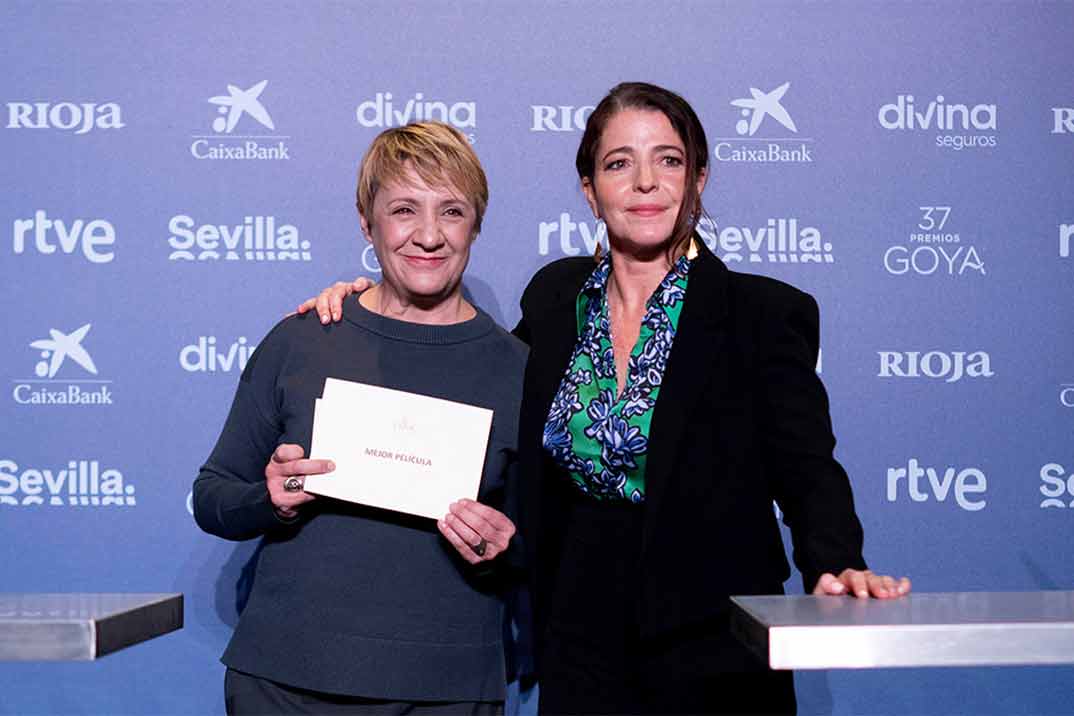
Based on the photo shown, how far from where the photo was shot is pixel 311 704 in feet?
6.36

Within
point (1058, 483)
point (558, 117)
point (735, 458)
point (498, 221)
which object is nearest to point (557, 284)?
point (735, 458)

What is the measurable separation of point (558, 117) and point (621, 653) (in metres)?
1.54

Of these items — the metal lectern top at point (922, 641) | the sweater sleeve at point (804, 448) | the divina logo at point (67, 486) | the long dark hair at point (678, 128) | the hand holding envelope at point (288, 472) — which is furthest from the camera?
the divina logo at point (67, 486)

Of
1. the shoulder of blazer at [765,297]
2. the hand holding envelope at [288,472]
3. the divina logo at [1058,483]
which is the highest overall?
the shoulder of blazer at [765,297]

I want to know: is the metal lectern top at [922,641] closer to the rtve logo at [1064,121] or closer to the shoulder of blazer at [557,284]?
the shoulder of blazer at [557,284]

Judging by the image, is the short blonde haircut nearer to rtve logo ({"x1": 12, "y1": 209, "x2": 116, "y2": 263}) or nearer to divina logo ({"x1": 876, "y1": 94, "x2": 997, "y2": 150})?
rtve logo ({"x1": 12, "y1": 209, "x2": 116, "y2": 263})

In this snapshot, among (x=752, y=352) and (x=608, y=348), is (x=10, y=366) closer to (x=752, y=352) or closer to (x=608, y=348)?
(x=608, y=348)

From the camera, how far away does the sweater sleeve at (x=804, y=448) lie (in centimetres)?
172

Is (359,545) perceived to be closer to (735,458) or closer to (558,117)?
(735,458)

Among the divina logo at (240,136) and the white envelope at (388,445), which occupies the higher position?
the divina logo at (240,136)

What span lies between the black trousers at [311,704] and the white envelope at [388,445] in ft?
1.17

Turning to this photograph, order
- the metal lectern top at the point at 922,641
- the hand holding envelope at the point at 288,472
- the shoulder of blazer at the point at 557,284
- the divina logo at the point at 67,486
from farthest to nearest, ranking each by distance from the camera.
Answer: the divina logo at the point at 67,486 → the shoulder of blazer at the point at 557,284 → the hand holding envelope at the point at 288,472 → the metal lectern top at the point at 922,641

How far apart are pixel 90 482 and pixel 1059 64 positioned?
2.75 metres

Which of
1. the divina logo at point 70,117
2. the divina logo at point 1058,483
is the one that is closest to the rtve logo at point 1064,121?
the divina logo at point 1058,483
